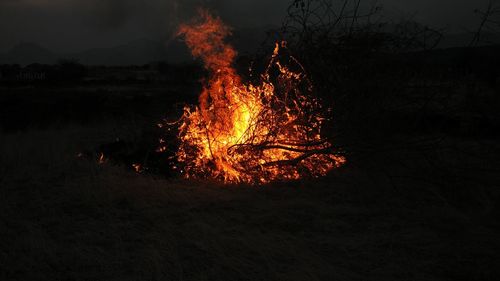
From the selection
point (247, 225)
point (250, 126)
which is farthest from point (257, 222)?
point (250, 126)

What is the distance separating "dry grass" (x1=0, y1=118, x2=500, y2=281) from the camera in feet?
12.4

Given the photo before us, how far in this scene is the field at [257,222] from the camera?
3.78 metres

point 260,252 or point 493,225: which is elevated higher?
point 493,225

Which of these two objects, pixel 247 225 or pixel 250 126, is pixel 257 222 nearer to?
pixel 247 225

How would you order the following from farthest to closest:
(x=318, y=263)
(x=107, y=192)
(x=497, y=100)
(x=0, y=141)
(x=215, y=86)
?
(x=0, y=141) → (x=215, y=86) → (x=497, y=100) → (x=107, y=192) → (x=318, y=263)

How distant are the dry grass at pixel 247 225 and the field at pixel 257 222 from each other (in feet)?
0.05

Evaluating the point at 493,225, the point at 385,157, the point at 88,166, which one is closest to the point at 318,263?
the point at 493,225

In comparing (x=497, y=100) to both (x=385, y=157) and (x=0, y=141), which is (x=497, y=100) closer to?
(x=385, y=157)

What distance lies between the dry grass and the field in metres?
0.02

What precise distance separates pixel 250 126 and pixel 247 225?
208 centimetres

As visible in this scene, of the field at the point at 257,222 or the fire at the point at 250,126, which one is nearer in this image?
the field at the point at 257,222

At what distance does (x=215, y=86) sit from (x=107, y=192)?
259 centimetres

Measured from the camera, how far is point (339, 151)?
20.6ft

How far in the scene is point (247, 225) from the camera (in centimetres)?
486
